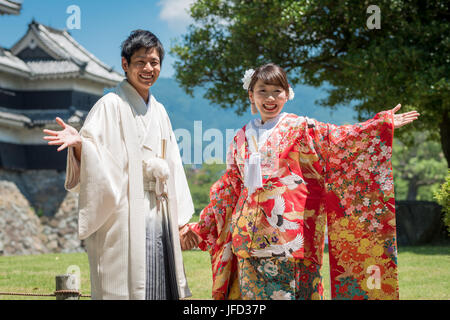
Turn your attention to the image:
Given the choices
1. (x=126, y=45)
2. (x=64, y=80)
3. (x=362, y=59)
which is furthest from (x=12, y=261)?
(x=126, y=45)

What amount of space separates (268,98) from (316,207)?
829 mm

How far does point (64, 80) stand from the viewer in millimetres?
18438

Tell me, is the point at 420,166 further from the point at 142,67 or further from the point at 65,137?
the point at 65,137

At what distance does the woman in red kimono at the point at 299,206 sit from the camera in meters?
3.34

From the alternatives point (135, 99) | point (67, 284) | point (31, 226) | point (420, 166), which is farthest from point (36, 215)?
point (420, 166)

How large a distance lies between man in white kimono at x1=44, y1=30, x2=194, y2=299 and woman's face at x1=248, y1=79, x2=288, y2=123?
0.69 m

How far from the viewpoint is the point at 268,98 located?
3469mm

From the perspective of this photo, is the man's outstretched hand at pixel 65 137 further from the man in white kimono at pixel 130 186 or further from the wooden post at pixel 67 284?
the wooden post at pixel 67 284

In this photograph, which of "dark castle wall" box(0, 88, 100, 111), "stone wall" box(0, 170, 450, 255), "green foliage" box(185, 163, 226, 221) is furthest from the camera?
"green foliage" box(185, 163, 226, 221)

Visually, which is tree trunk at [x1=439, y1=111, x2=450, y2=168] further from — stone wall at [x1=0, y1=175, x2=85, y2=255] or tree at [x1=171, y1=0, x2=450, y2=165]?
stone wall at [x1=0, y1=175, x2=85, y2=255]

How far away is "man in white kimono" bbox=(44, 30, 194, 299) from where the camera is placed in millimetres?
3146

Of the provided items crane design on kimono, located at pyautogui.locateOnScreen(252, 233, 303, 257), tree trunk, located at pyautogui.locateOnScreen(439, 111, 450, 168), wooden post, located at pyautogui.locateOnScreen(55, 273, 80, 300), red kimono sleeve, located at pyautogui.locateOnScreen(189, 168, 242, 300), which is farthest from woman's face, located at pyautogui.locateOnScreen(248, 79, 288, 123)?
tree trunk, located at pyautogui.locateOnScreen(439, 111, 450, 168)

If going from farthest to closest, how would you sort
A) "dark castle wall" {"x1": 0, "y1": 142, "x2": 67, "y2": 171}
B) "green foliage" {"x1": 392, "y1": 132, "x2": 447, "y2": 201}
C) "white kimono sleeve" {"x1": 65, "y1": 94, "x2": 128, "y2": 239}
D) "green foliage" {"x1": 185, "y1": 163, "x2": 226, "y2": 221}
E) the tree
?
1. "green foliage" {"x1": 185, "y1": 163, "x2": 226, "y2": 221}
2. "green foliage" {"x1": 392, "y1": 132, "x2": 447, "y2": 201}
3. "dark castle wall" {"x1": 0, "y1": 142, "x2": 67, "y2": 171}
4. the tree
5. "white kimono sleeve" {"x1": 65, "y1": 94, "x2": 128, "y2": 239}

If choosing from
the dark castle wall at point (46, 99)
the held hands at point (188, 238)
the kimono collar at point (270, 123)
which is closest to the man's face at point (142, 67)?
the kimono collar at point (270, 123)
